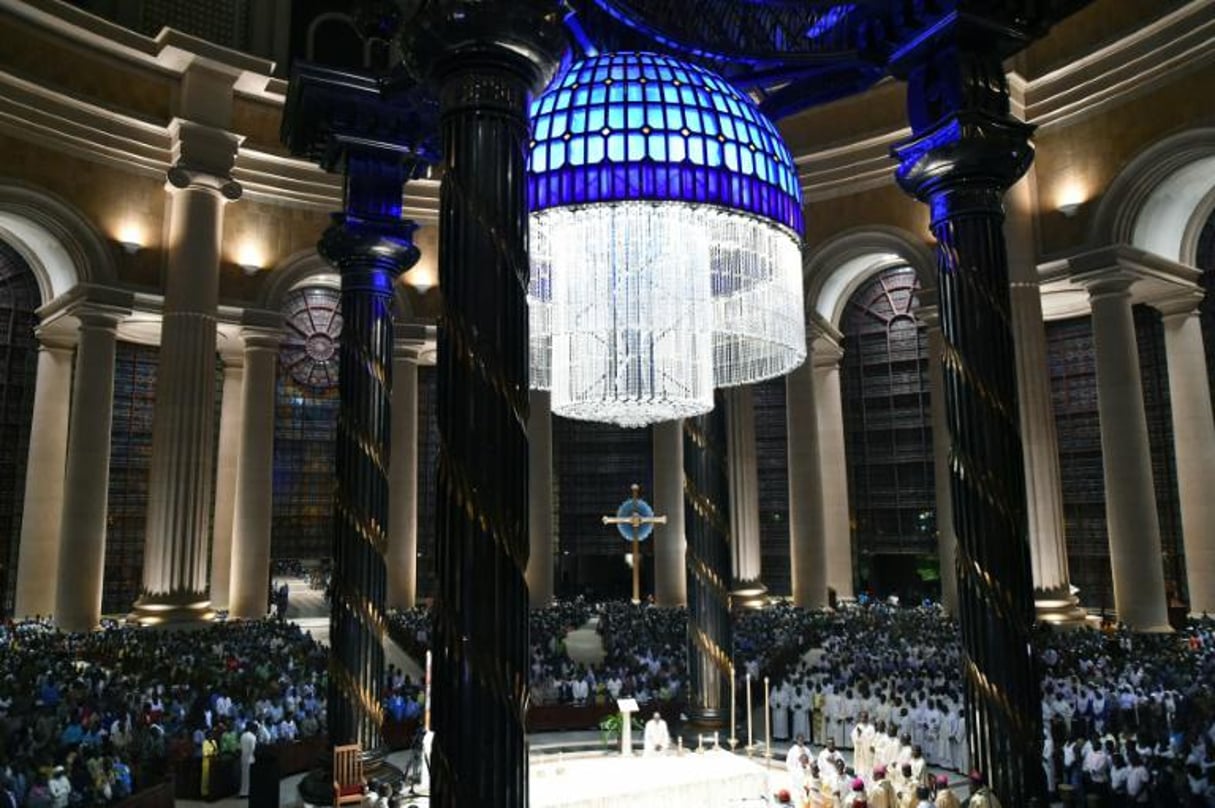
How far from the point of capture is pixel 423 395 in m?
29.9

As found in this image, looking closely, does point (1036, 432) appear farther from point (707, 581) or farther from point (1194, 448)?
point (707, 581)

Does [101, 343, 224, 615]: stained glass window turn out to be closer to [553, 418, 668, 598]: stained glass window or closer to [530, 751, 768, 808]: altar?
[553, 418, 668, 598]: stained glass window

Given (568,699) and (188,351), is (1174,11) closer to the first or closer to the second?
(568,699)

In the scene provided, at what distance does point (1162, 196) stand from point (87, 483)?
849 inches

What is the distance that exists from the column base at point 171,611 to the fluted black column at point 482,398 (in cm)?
1491

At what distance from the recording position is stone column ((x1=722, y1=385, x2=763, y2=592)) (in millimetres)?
20891

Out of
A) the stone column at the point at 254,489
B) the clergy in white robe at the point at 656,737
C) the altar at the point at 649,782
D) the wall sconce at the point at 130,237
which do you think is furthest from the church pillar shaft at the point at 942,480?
the wall sconce at the point at 130,237

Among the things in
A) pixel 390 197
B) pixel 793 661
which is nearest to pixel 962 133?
pixel 390 197

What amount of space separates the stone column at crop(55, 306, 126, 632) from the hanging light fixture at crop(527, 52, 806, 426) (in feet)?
42.9

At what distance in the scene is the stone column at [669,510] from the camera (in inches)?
869

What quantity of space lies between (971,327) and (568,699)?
953cm

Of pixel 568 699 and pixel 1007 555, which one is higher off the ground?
pixel 1007 555

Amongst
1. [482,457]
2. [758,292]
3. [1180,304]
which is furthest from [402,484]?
[482,457]

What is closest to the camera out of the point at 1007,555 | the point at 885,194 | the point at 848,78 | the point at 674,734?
the point at 1007,555
